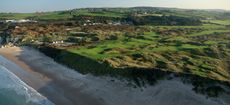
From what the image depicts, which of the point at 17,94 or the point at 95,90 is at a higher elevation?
the point at 95,90

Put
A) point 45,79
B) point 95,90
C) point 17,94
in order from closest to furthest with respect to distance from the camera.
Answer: point 95,90 → point 17,94 → point 45,79

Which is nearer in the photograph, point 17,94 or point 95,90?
point 95,90

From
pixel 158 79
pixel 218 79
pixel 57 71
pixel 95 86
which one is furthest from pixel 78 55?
pixel 218 79

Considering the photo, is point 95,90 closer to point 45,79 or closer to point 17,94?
point 17,94

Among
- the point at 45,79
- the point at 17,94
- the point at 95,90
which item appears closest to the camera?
the point at 95,90

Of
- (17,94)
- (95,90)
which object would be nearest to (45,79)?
(17,94)

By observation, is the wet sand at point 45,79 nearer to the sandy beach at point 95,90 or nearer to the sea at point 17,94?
the sandy beach at point 95,90

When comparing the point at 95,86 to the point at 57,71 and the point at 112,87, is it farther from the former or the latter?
the point at 57,71
